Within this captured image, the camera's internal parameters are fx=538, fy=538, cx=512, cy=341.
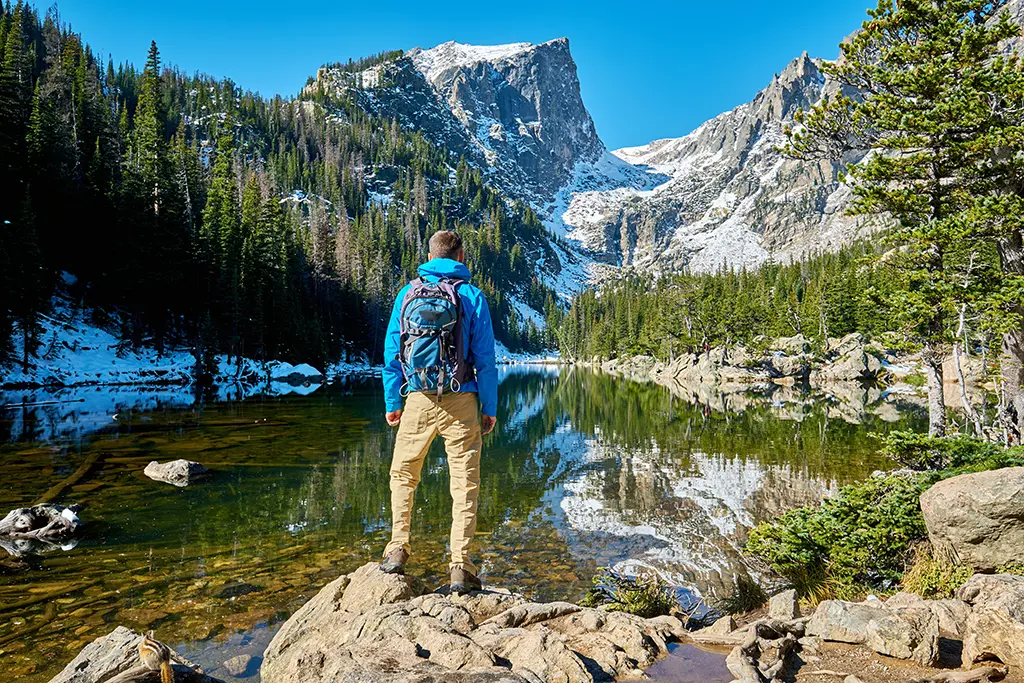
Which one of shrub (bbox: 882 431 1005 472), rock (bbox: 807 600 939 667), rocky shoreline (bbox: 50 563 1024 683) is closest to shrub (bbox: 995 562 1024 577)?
rocky shoreline (bbox: 50 563 1024 683)

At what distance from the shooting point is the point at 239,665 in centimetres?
531

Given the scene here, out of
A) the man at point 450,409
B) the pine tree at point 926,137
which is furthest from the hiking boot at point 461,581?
the pine tree at point 926,137

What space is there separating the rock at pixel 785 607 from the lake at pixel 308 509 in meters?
2.38

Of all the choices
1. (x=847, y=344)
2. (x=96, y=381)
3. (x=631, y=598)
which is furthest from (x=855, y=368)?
(x=96, y=381)

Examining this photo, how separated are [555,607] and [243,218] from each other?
205ft

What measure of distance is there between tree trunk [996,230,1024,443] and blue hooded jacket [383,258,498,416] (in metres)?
9.54

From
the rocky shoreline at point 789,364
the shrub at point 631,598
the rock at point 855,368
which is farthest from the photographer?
the rocky shoreline at point 789,364

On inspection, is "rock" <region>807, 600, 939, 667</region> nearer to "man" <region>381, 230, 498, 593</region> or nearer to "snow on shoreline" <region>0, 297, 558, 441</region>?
"man" <region>381, 230, 498, 593</region>

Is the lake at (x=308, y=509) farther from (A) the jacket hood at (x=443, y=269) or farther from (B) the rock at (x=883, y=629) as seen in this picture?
(A) the jacket hood at (x=443, y=269)

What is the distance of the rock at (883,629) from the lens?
13.8 feet

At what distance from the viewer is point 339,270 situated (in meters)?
79.1

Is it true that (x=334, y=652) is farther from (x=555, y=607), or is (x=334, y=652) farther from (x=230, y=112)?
(x=230, y=112)

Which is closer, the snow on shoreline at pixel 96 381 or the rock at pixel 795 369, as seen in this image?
the snow on shoreline at pixel 96 381

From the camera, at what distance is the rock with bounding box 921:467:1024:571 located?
5.41m
